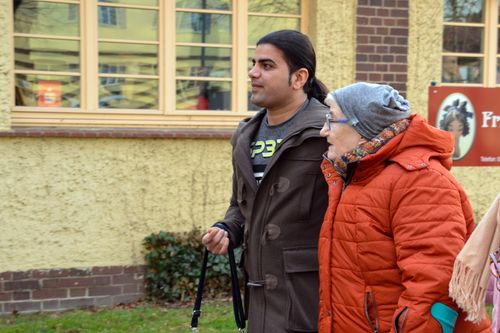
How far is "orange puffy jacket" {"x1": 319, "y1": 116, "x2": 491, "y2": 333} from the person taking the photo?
7.11ft

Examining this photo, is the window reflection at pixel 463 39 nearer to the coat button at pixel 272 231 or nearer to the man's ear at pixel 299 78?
the man's ear at pixel 299 78

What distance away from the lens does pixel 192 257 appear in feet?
20.5

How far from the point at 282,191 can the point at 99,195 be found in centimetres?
A: 354

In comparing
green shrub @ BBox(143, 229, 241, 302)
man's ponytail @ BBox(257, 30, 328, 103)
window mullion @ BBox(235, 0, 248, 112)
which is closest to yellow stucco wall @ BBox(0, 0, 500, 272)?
green shrub @ BBox(143, 229, 241, 302)

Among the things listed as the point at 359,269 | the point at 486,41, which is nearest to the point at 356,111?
the point at 359,269

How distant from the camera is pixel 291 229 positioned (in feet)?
9.45

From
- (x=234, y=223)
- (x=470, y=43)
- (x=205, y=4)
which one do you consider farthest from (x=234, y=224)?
(x=470, y=43)

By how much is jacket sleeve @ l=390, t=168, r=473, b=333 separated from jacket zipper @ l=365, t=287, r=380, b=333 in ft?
0.44

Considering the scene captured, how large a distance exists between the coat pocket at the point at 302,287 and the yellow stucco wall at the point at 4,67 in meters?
3.75

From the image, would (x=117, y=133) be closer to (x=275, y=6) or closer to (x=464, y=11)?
(x=275, y=6)

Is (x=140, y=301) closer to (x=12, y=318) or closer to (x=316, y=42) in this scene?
(x=12, y=318)

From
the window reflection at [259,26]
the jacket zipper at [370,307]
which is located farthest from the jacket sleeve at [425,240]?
the window reflection at [259,26]

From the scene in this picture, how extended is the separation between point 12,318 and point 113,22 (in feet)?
9.18

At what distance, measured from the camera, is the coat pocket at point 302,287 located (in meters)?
2.84
